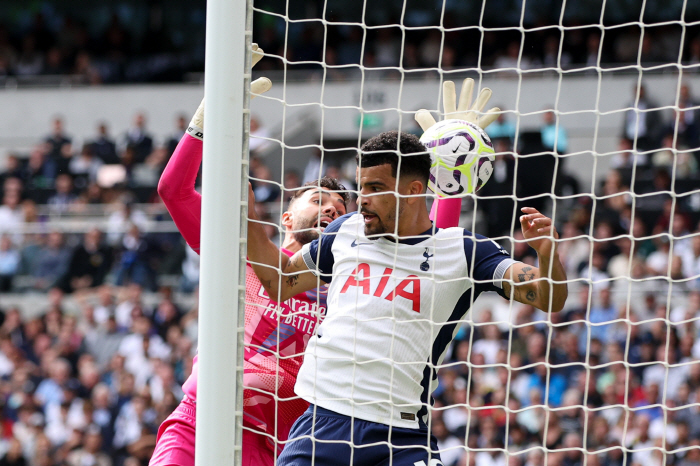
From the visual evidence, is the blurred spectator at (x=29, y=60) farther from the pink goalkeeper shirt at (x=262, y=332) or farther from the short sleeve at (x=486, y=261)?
the short sleeve at (x=486, y=261)

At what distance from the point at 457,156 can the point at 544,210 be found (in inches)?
334

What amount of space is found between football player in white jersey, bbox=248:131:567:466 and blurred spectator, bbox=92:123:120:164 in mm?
11866

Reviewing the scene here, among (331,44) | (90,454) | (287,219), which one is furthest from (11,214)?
(287,219)

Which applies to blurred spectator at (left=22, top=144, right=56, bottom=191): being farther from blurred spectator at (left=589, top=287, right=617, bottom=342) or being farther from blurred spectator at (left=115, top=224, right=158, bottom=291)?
blurred spectator at (left=589, top=287, right=617, bottom=342)

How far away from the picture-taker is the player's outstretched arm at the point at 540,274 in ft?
10.5

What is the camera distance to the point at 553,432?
862cm

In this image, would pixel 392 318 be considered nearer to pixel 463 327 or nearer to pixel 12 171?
pixel 463 327

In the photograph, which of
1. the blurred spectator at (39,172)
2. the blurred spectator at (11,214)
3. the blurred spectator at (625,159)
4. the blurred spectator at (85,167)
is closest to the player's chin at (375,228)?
the blurred spectator at (625,159)

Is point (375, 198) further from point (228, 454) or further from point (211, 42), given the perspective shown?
point (228, 454)

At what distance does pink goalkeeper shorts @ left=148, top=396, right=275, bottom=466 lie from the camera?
3998 millimetres

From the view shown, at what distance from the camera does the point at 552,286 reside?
3.24 meters

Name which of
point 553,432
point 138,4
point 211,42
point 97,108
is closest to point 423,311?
point 211,42

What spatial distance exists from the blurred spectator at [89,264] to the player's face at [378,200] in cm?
987

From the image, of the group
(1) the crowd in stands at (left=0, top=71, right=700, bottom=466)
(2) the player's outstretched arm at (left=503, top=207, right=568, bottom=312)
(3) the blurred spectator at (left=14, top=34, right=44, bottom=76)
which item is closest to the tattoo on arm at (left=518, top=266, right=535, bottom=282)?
(2) the player's outstretched arm at (left=503, top=207, right=568, bottom=312)
